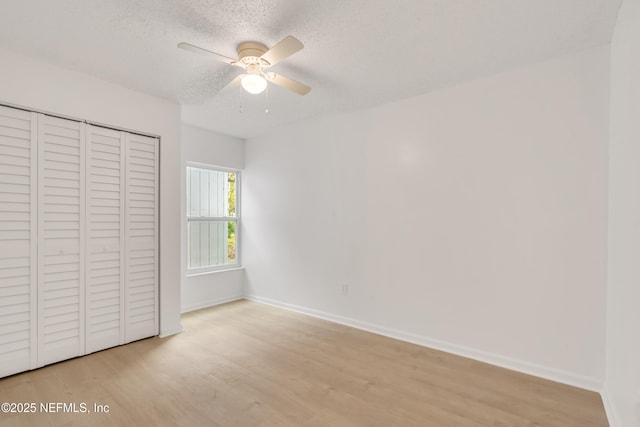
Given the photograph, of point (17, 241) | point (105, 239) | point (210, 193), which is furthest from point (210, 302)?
point (17, 241)

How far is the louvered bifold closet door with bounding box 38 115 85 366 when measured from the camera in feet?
8.07

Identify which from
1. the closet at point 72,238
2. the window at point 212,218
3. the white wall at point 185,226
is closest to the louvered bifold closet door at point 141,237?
the closet at point 72,238

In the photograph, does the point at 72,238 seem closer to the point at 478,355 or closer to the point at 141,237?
the point at 141,237

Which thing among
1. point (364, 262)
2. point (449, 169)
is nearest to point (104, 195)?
point (364, 262)

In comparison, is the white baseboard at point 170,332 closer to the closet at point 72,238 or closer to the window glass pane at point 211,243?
the closet at point 72,238

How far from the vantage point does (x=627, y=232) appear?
1626 millimetres

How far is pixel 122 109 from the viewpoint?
2.89 meters

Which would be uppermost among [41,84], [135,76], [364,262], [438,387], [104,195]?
[135,76]

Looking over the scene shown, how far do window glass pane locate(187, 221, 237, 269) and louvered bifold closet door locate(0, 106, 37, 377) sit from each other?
6.09 ft

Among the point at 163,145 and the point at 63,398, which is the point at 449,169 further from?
the point at 63,398

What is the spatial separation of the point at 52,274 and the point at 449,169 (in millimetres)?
3593

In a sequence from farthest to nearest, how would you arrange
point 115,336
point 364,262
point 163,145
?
point 364,262 < point 163,145 < point 115,336

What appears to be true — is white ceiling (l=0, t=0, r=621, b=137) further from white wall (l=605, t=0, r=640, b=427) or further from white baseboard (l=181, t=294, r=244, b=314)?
white baseboard (l=181, t=294, r=244, b=314)

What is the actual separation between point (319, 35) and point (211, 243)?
3346 mm
